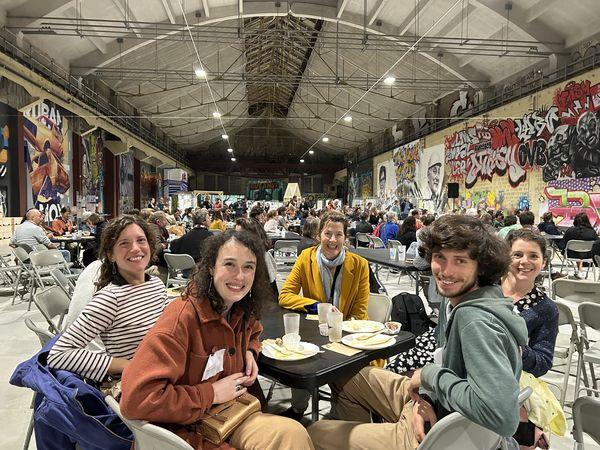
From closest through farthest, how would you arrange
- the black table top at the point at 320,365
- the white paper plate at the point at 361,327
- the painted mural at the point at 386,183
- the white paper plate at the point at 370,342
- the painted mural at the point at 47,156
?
the black table top at the point at 320,365 < the white paper plate at the point at 370,342 < the white paper plate at the point at 361,327 < the painted mural at the point at 47,156 < the painted mural at the point at 386,183

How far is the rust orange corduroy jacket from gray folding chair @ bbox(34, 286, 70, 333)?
1.72 m

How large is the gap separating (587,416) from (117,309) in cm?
185

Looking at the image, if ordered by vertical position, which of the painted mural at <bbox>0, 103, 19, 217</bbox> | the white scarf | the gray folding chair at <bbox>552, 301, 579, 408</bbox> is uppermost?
the painted mural at <bbox>0, 103, 19, 217</bbox>

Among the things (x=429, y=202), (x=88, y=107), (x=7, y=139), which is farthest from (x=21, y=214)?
(x=429, y=202)

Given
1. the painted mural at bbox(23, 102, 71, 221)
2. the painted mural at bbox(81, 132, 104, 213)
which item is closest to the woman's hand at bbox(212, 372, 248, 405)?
the painted mural at bbox(23, 102, 71, 221)

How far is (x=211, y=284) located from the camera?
1.62m

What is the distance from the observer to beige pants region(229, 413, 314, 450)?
1413mm

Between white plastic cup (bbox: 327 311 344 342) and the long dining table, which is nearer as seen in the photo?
the long dining table

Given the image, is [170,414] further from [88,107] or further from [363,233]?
[88,107]

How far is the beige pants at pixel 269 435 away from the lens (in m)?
1.41

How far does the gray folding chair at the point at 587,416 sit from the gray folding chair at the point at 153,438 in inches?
49.7

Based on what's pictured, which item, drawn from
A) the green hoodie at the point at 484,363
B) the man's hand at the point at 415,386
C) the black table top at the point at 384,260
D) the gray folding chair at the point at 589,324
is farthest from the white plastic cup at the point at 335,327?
the black table top at the point at 384,260

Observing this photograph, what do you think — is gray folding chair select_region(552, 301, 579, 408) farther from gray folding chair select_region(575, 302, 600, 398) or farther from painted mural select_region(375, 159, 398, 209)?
painted mural select_region(375, 159, 398, 209)

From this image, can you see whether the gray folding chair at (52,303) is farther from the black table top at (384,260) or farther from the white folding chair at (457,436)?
the black table top at (384,260)
